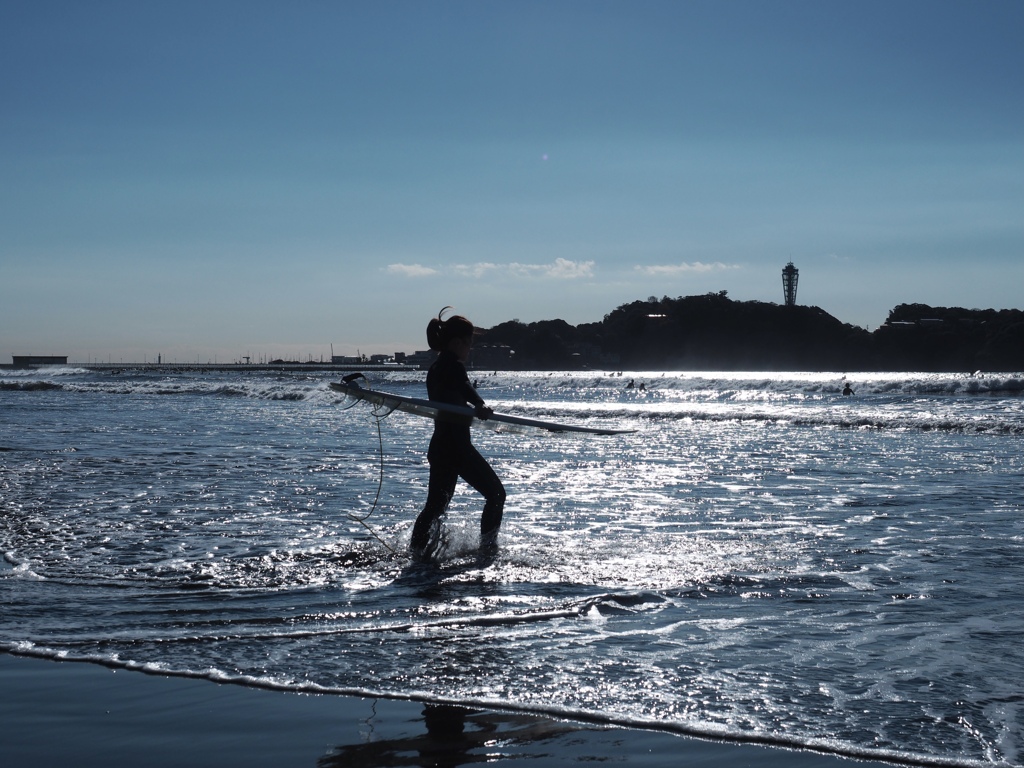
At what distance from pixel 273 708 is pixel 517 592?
7.80 ft

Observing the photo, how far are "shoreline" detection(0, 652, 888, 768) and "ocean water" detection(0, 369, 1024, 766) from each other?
5.7 inches

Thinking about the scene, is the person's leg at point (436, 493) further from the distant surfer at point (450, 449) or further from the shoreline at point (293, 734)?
the shoreline at point (293, 734)

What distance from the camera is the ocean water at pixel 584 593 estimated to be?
4195 millimetres

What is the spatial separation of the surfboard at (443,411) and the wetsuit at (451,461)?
0.37ft

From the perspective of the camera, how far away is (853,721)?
3893mm

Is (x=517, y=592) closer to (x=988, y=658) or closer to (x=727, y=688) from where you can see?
(x=727, y=688)

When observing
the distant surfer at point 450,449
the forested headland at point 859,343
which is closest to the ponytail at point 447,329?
the distant surfer at point 450,449

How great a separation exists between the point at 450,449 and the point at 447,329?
97 cm

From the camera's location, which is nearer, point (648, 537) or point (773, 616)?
point (773, 616)

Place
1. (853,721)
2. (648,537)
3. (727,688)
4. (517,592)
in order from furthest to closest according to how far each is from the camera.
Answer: (648,537) < (517,592) < (727,688) < (853,721)

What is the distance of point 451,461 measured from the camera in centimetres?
754

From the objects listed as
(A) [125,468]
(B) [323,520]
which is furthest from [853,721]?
(A) [125,468]

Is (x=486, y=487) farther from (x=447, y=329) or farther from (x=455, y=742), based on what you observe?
(x=455, y=742)

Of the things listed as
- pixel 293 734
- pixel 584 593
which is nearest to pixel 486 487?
pixel 584 593
